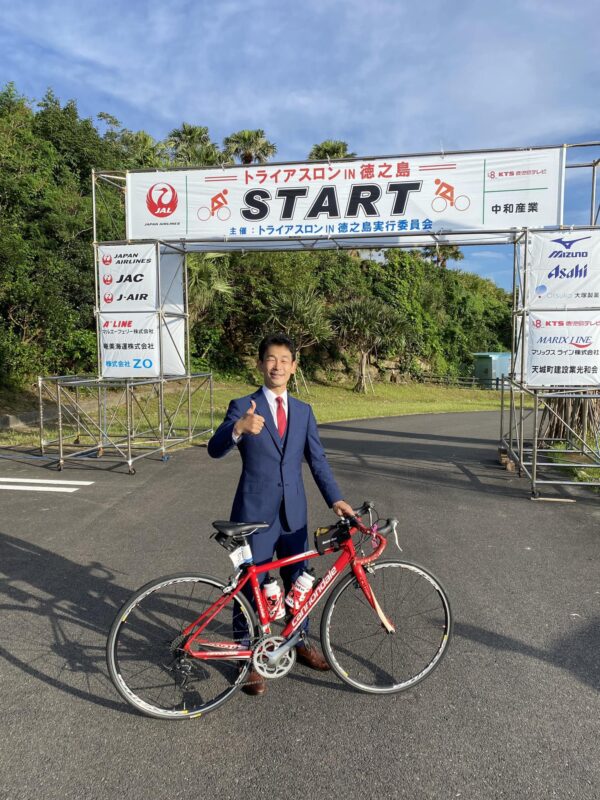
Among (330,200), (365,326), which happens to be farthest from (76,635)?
(365,326)

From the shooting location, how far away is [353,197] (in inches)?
361

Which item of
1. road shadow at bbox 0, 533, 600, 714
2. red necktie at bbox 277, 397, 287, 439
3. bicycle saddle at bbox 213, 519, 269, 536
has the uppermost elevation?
red necktie at bbox 277, 397, 287, 439

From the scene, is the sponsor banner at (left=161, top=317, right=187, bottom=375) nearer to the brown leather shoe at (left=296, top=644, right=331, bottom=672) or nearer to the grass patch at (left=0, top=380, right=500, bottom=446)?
the grass patch at (left=0, top=380, right=500, bottom=446)

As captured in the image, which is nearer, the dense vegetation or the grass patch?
the grass patch

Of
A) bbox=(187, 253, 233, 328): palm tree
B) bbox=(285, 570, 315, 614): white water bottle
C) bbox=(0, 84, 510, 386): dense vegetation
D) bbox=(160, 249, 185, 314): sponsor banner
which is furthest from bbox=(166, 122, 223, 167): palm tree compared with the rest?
bbox=(285, 570, 315, 614): white water bottle

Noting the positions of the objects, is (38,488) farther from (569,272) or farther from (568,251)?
(568,251)

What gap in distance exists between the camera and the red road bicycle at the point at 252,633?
293 centimetres

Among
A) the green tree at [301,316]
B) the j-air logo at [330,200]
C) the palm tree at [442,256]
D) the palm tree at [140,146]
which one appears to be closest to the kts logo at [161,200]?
the j-air logo at [330,200]

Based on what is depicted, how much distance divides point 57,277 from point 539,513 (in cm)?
1561

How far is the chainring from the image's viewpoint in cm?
298

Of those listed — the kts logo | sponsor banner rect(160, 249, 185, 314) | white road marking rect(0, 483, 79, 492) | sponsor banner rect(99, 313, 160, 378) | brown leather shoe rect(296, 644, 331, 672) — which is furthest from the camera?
sponsor banner rect(160, 249, 185, 314)

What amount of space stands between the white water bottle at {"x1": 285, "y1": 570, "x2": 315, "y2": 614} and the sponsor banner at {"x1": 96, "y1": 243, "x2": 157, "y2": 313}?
Answer: 750 centimetres

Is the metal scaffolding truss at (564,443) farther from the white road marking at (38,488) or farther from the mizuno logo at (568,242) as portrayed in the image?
the white road marking at (38,488)

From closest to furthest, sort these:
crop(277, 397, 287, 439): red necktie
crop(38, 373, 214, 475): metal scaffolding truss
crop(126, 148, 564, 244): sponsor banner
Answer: crop(277, 397, 287, 439): red necktie, crop(126, 148, 564, 244): sponsor banner, crop(38, 373, 214, 475): metal scaffolding truss
